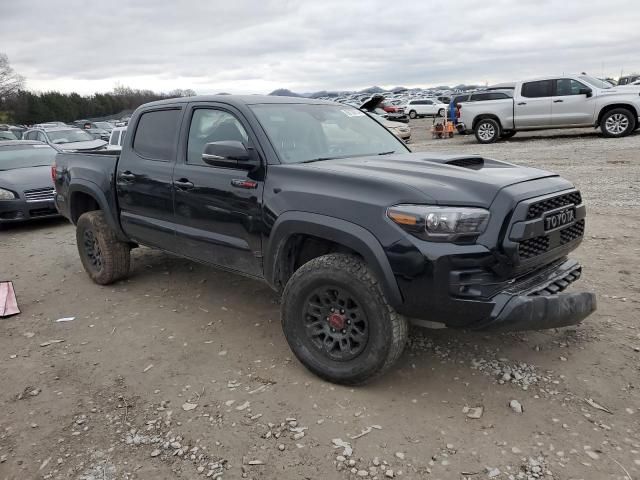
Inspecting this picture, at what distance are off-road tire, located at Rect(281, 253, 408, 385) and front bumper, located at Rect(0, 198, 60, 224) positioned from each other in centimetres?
711

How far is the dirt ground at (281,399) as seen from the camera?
102 inches

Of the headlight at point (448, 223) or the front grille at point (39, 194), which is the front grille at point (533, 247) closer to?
the headlight at point (448, 223)

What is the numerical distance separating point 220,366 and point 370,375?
1144 mm

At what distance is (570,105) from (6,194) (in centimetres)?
1425

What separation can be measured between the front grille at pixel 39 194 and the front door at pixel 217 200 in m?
5.78

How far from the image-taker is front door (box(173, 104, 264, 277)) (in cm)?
362

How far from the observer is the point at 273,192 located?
3424mm

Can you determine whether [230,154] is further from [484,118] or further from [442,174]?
[484,118]

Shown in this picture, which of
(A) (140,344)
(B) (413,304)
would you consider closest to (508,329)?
(B) (413,304)

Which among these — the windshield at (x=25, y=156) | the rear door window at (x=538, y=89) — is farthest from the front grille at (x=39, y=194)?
the rear door window at (x=538, y=89)

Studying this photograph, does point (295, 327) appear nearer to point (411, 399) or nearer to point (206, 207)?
point (411, 399)

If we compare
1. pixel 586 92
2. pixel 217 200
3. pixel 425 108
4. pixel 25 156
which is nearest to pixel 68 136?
pixel 25 156

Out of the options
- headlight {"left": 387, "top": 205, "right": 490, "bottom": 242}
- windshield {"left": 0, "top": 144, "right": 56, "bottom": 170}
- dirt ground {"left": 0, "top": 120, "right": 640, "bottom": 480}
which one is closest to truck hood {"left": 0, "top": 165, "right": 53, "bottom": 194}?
windshield {"left": 0, "top": 144, "right": 56, "bottom": 170}

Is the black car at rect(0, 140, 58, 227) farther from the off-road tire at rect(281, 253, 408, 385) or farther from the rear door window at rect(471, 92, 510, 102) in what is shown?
the rear door window at rect(471, 92, 510, 102)
